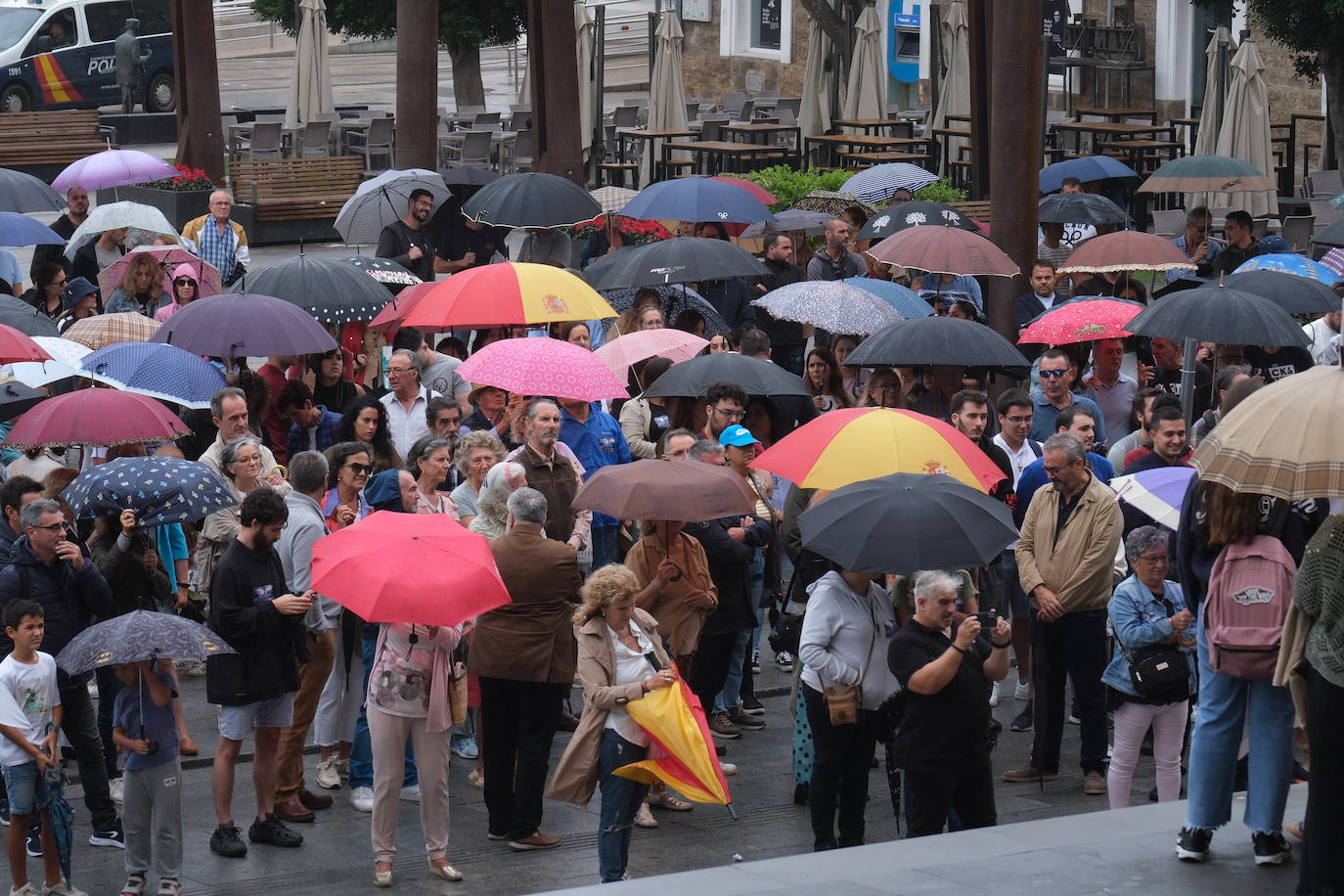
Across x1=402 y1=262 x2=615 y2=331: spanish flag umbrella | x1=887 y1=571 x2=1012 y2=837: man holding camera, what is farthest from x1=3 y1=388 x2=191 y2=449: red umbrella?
x1=887 y1=571 x2=1012 y2=837: man holding camera

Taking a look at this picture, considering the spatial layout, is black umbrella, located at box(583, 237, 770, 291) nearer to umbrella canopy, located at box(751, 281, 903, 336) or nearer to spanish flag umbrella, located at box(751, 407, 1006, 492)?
umbrella canopy, located at box(751, 281, 903, 336)

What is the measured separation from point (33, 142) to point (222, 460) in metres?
17.8

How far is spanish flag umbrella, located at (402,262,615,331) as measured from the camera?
12055 millimetres

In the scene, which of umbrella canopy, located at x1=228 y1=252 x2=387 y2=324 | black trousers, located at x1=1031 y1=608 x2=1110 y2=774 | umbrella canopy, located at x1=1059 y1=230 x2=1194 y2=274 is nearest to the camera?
→ black trousers, located at x1=1031 y1=608 x2=1110 y2=774

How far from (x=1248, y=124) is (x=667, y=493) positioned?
15.5m

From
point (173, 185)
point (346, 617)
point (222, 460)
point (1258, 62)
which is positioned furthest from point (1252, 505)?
point (173, 185)

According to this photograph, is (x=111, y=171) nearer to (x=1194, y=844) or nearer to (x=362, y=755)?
(x=362, y=755)

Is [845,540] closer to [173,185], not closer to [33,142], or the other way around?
[173,185]

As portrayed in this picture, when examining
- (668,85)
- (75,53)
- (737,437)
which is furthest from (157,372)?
(75,53)

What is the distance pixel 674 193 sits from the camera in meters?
15.9

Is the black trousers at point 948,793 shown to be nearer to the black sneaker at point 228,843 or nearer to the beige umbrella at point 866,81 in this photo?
the black sneaker at point 228,843

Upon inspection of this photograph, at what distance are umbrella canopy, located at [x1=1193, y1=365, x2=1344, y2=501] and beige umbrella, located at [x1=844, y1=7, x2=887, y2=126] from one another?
21605 millimetres

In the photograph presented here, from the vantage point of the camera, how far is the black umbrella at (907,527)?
25.5 feet

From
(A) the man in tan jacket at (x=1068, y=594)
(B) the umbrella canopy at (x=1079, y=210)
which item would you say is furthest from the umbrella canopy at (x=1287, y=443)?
(B) the umbrella canopy at (x=1079, y=210)
